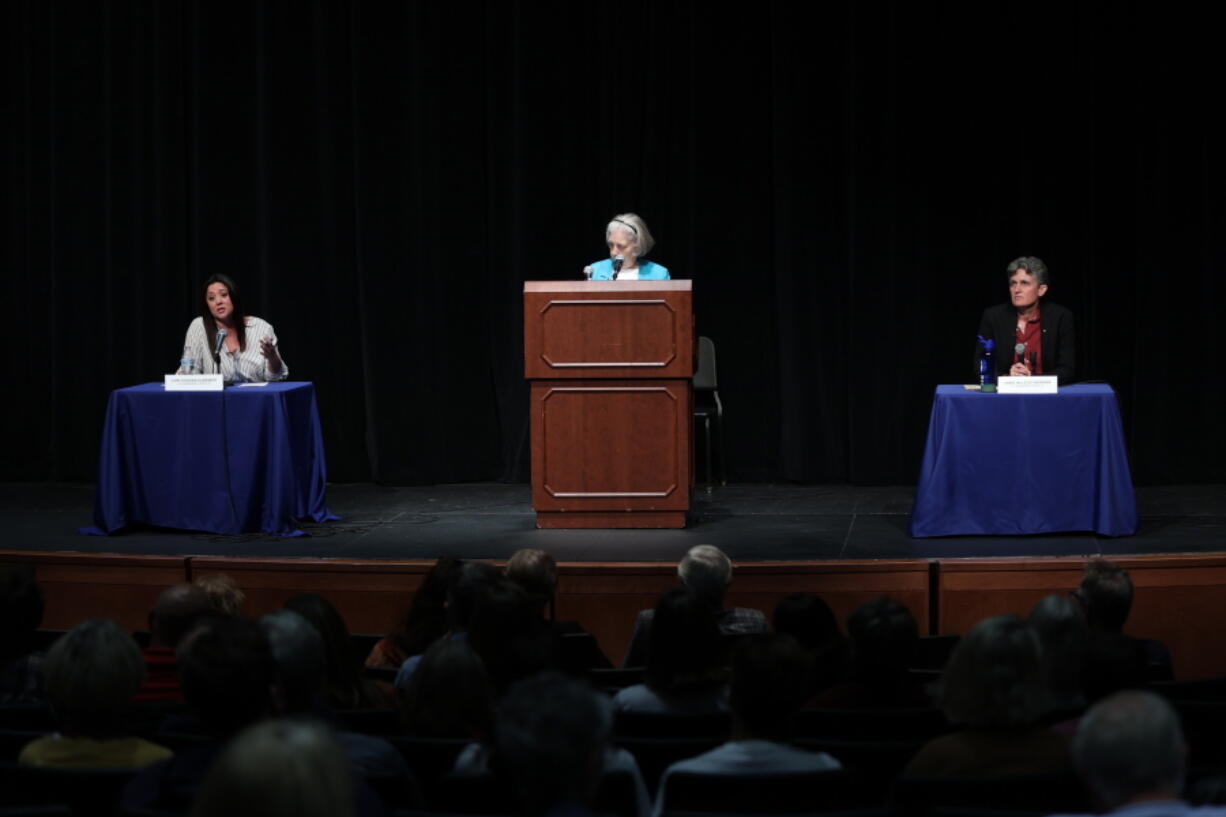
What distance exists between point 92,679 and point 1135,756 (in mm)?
1887

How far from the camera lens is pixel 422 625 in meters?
4.49

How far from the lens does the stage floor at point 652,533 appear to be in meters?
6.76

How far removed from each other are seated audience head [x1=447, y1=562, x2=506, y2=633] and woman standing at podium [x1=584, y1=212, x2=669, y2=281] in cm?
377

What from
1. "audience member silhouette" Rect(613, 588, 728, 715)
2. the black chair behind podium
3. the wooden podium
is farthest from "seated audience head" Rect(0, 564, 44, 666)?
the black chair behind podium

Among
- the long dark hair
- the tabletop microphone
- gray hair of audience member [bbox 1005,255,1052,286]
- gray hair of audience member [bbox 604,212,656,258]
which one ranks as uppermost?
gray hair of audience member [bbox 604,212,656,258]

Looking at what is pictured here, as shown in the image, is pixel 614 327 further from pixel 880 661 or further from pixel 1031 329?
pixel 880 661

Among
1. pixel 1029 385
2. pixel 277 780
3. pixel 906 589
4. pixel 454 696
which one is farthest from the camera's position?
pixel 1029 385

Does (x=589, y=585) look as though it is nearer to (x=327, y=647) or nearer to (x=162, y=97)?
(x=327, y=647)

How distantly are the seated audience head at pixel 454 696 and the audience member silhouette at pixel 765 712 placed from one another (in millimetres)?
430

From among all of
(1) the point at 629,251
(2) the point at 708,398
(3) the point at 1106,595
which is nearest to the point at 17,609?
(3) the point at 1106,595

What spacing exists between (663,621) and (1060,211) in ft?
20.1

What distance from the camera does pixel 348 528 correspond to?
25.2 ft

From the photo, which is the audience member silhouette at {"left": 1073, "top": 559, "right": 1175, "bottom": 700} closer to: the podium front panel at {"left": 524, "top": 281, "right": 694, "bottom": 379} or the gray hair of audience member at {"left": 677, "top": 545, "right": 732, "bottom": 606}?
the gray hair of audience member at {"left": 677, "top": 545, "right": 732, "bottom": 606}

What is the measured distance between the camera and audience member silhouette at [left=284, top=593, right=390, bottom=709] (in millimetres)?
3639
